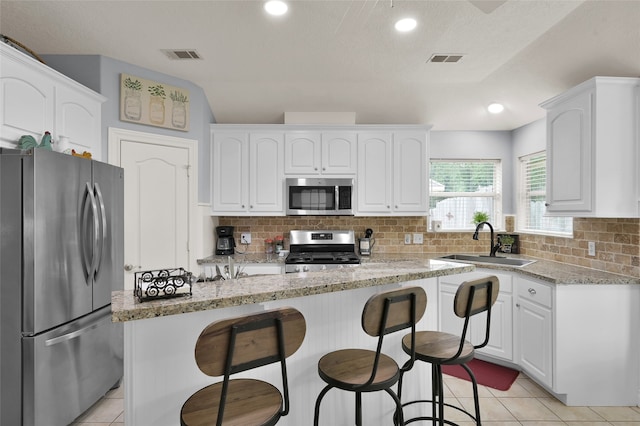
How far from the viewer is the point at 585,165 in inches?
102

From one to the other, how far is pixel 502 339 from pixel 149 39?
3.83 m

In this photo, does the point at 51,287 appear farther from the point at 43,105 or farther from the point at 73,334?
the point at 43,105

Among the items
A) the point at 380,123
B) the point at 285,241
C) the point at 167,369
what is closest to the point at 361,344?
the point at 167,369

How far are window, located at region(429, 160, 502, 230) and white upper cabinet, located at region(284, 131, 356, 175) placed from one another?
1.14 meters

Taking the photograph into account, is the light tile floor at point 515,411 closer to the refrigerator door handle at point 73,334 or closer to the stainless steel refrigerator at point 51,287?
the stainless steel refrigerator at point 51,287

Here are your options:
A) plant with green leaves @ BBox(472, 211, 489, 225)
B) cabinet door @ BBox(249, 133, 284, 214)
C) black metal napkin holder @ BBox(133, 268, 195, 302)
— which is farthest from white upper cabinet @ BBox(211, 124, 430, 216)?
black metal napkin holder @ BBox(133, 268, 195, 302)

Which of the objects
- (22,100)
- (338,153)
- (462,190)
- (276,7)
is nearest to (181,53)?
(276,7)

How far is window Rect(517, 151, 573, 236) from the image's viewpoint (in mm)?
3555

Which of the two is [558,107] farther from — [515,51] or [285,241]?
[285,241]

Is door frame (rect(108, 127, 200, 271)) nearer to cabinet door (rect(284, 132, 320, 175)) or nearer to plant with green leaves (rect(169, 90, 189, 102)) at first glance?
plant with green leaves (rect(169, 90, 189, 102))

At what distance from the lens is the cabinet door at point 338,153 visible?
387cm

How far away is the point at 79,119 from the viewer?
2715 millimetres

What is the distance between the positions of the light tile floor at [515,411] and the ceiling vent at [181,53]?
8.91ft

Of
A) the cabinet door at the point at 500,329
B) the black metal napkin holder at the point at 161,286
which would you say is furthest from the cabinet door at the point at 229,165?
the cabinet door at the point at 500,329
